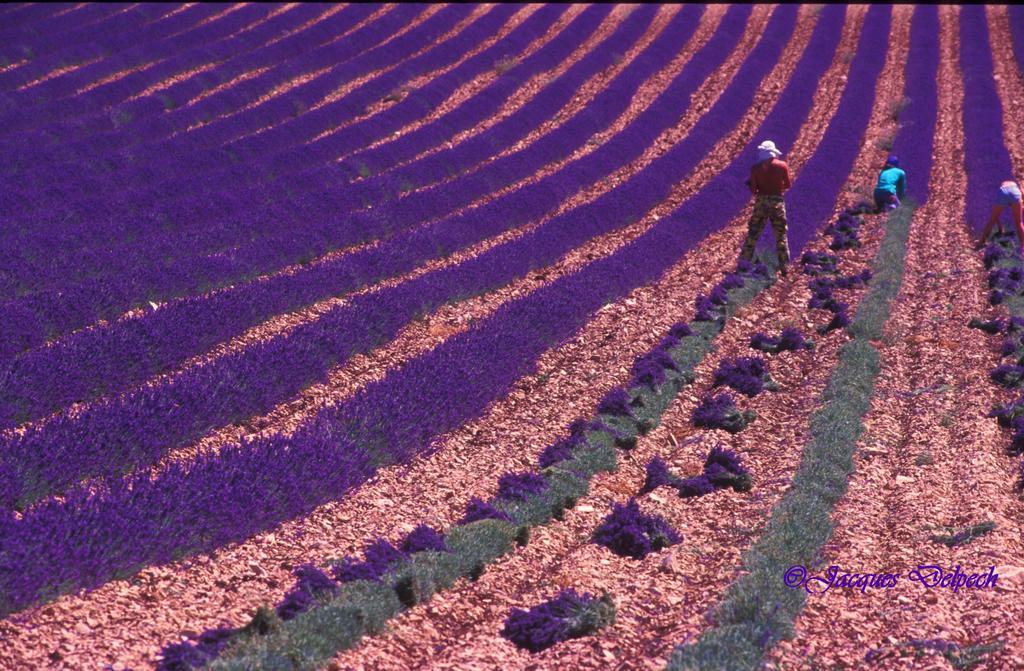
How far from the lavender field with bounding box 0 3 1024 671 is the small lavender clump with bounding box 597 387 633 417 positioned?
0.02 m

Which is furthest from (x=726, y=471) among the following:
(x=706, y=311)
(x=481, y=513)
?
(x=706, y=311)

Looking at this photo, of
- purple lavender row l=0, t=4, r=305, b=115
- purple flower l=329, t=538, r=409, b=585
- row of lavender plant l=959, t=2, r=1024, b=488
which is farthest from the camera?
purple lavender row l=0, t=4, r=305, b=115

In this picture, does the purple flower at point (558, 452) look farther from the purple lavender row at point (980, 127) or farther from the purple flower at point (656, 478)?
the purple lavender row at point (980, 127)

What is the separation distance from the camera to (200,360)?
764 centimetres

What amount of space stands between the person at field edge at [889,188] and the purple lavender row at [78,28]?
15304 millimetres

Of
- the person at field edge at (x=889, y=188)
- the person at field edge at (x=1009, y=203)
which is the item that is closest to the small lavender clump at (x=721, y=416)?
the person at field edge at (x=1009, y=203)

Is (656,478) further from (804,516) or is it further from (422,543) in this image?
(422,543)

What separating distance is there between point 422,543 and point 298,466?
90cm

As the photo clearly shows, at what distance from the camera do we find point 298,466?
571cm

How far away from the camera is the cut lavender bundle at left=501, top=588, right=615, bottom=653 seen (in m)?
4.49

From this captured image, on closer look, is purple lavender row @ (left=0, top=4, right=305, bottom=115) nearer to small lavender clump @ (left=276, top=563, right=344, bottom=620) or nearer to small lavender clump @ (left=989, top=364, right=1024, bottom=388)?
small lavender clump @ (left=276, top=563, right=344, bottom=620)

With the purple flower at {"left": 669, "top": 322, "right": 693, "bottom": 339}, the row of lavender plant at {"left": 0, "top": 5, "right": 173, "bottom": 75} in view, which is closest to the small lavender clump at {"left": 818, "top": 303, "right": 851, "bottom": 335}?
the purple flower at {"left": 669, "top": 322, "right": 693, "bottom": 339}

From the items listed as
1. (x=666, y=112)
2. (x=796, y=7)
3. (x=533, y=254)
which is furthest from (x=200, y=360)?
(x=796, y=7)

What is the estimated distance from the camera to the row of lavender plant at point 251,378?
5285 mm
